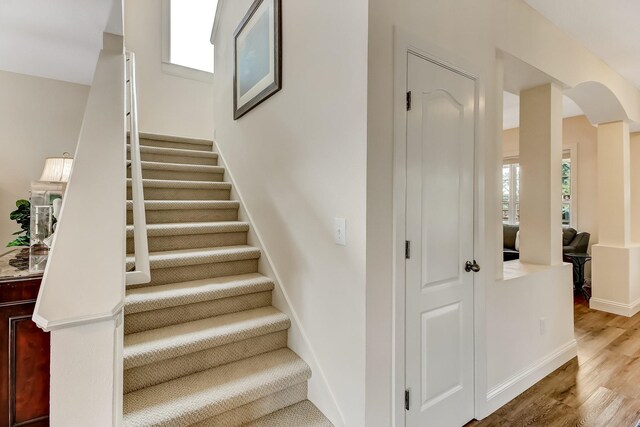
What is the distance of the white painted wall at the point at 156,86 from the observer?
12.6 feet

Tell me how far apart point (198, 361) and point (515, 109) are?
5.04 metres

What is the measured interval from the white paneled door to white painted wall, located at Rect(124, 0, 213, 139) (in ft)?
11.3

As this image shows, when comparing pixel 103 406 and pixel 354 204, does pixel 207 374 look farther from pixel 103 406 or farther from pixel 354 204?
pixel 354 204

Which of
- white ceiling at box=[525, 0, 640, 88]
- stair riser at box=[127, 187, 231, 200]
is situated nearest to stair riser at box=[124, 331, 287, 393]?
stair riser at box=[127, 187, 231, 200]

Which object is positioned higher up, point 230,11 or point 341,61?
point 230,11

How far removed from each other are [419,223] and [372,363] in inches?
26.5

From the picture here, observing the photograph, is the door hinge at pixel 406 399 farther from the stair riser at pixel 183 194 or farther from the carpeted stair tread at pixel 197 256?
the stair riser at pixel 183 194

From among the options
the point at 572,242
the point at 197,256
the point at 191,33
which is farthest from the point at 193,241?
the point at 572,242

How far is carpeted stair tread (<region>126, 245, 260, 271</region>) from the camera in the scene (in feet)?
6.70

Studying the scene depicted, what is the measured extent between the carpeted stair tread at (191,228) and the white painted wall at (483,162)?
1.47 meters

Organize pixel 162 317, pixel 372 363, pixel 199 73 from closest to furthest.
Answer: pixel 372 363
pixel 162 317
pixel 199 73

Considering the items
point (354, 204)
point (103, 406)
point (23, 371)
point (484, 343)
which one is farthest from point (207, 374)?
point (484, 343)

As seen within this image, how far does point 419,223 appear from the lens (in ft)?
5.16

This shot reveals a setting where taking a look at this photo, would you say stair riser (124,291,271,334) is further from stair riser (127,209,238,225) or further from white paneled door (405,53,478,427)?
white paneled door (405,53,478,427)
